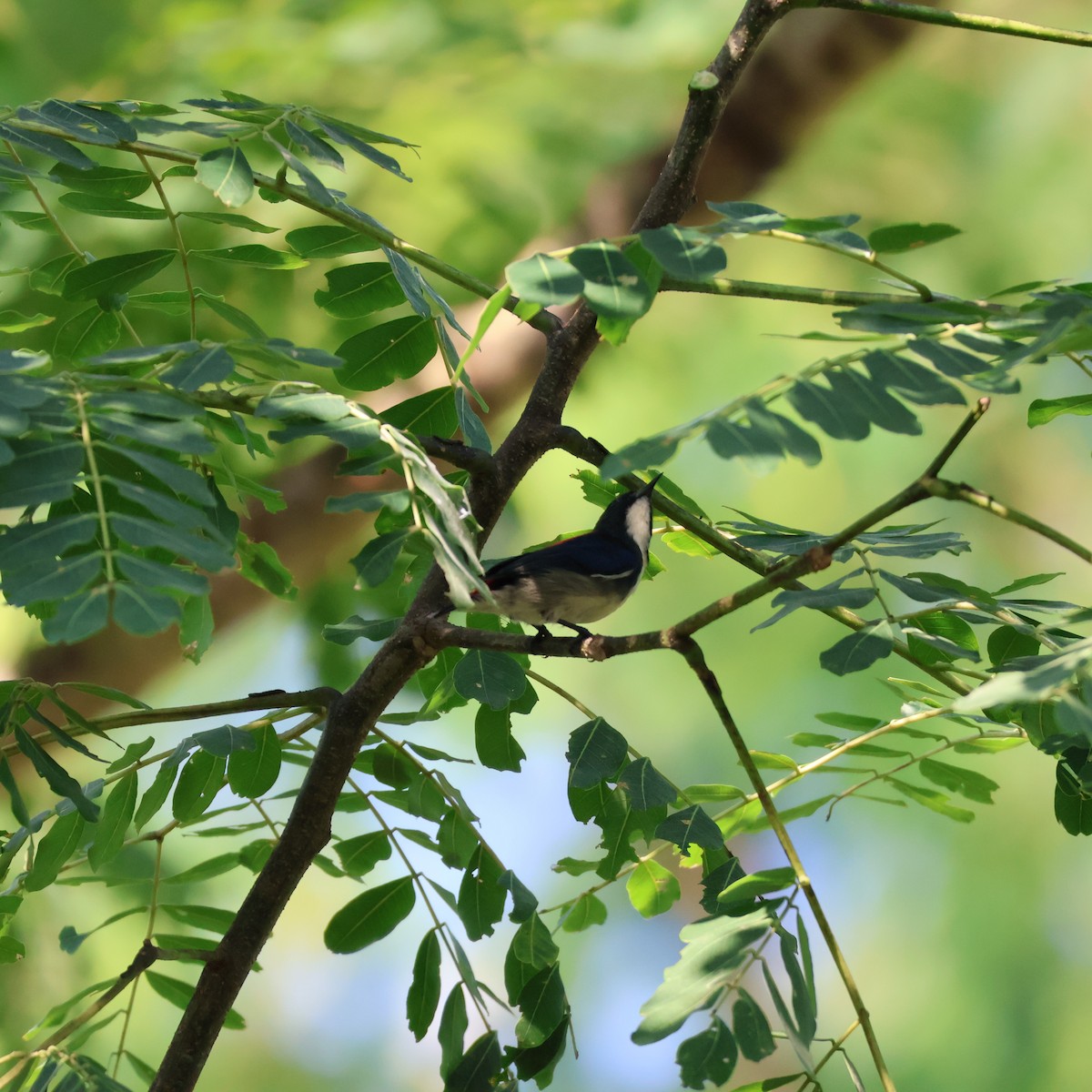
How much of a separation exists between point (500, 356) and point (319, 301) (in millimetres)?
1619

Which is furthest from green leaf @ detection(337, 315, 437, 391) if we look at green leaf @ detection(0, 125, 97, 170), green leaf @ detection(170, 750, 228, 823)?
green leaf @ detection(170, 750, 228, 823)

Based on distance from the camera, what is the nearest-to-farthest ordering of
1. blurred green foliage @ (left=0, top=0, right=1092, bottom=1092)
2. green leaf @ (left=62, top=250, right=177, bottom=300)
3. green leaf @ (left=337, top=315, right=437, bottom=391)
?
green leaf @ (left=62, top=250, right=177, bottom=300) → green leaf @ (left=337, top=315, right=437, bottom=391) → blurred green foliage @ (left=0, top=0, right=1092, bottom=1092)

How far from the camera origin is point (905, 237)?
1.13 meters

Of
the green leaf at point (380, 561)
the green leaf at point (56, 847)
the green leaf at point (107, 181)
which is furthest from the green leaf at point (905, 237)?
the green leaf at point (56, 847)

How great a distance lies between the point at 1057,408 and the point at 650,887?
0.79 metres

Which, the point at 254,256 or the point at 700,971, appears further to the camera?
the point at 254,256

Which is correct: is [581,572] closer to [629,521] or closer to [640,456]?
[629,521]

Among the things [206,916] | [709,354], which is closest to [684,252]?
[206,916]

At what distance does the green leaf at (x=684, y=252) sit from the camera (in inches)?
40.3

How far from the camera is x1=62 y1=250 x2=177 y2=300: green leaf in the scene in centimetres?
142

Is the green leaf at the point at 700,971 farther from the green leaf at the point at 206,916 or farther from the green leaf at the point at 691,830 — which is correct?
the green leaf at the point at 206,916

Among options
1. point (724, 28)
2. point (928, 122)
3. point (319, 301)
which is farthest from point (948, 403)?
point (928, 122)

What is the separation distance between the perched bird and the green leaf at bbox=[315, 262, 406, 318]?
386 millimetres

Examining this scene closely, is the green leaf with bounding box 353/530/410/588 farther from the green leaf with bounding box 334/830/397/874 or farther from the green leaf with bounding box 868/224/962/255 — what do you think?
the green leaf with bounding box 334/830/397/874
